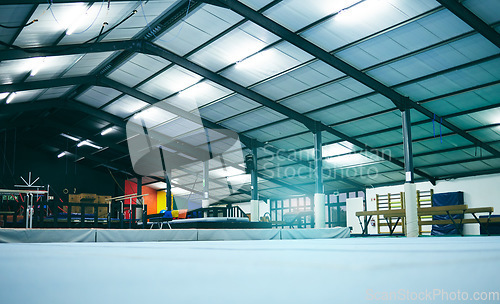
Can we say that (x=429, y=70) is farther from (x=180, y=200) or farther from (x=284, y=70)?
(x=180, y=200)

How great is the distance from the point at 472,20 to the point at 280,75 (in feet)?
16.5

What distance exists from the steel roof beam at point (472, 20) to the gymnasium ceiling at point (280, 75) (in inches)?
1.1

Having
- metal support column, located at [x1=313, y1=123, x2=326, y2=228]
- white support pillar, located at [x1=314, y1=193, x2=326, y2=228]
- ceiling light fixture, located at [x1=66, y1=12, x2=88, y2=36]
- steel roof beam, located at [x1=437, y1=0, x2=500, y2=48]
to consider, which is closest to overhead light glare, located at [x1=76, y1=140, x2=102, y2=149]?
ceiling light fixture, located at [x1=66, y1=12, x2=88, y2=36]

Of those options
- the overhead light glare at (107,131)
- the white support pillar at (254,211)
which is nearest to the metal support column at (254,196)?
the white support pillar at (254,211)

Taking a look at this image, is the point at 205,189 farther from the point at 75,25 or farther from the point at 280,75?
the point at 75,25

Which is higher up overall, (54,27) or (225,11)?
(225,11)

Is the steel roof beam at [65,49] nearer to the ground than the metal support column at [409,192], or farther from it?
farther from it

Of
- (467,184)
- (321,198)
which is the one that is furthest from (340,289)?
(467,184)

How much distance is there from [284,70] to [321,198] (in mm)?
4658

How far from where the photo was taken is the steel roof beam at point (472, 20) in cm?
773

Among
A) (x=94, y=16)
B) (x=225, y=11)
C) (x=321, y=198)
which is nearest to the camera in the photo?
(x=94, y=16)

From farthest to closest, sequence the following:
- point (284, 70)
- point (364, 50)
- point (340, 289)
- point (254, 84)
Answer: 1. point (254, 84)
2. point (284, 70)
3. point (364, 50)
4. point (340, 289)

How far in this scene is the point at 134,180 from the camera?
2461cm

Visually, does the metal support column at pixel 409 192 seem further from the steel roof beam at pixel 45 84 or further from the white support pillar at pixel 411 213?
the steel roof beam at pixel 45 84
